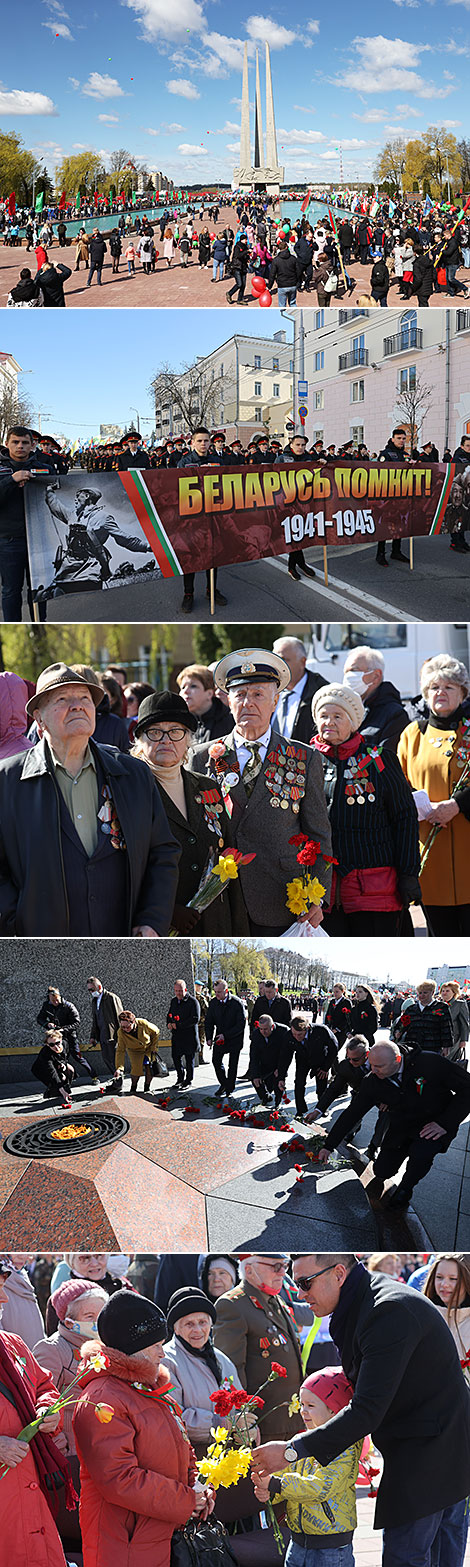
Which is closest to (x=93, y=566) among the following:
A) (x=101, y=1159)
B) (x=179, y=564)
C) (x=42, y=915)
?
(x=179, y=564)

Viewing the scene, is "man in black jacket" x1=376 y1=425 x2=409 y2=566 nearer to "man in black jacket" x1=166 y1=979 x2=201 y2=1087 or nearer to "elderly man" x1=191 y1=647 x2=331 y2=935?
"elderly man" x1=191 y1=647 x2=331 y2=935

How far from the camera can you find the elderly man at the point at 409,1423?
3.09 meters

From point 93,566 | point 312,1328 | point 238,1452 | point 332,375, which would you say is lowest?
point 238,1452

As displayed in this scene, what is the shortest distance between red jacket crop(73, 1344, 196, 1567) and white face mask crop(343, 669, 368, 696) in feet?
7.64

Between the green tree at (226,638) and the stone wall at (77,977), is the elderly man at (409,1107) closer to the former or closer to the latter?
the stone wall at (77,977)

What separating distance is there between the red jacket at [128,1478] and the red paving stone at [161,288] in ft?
23.8

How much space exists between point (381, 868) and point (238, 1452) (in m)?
1.89

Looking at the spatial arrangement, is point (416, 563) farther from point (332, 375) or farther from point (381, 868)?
point (381, 868)

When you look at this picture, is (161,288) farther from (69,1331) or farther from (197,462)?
(69,1331)

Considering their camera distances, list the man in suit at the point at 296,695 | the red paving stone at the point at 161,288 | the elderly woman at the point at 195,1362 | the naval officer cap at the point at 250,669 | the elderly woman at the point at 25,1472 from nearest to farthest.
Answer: the elderly woman at the point at 25,1472
the elderly woman at the point at 195,1362
the naval officer cap at the point at 250,669
the man in suit at the point at 296,695
the red paving stone at the point at 161,288

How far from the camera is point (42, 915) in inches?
143

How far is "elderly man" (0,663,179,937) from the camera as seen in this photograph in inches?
141

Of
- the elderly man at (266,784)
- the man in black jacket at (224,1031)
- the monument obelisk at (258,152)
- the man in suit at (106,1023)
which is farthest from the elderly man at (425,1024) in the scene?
the monument obelisk at (258,152)

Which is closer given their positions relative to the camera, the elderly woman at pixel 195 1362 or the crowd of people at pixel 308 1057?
the elderly woman at pixel 195 1362
